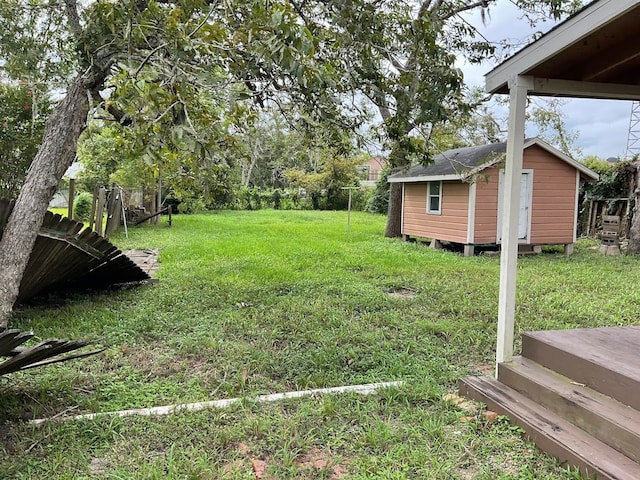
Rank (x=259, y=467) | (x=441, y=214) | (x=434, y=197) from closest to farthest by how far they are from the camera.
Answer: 1. (x=259, y=467)
2. (x=441, y=214)
3. (x=434, y=197)

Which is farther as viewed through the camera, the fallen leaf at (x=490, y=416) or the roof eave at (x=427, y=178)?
the roof eave at (x=427, y=178)

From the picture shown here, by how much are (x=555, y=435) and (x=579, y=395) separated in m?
0.29

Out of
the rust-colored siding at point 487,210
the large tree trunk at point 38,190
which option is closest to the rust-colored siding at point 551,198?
the rust-colored siding at point 487,210

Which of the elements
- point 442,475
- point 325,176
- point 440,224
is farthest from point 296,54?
point 325,176

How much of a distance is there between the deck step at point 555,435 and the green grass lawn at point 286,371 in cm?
8

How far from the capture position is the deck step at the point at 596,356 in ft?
7.27

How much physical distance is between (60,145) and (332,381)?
11.1 feet

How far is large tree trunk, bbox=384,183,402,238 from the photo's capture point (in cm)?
1236

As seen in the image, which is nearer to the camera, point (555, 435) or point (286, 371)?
point (555, 435)

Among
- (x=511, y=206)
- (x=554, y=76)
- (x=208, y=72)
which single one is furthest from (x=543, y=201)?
(x=208, y=72)

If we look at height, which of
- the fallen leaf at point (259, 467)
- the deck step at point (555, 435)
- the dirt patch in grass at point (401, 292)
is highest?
the dirt patch in grass at point (401, 292)

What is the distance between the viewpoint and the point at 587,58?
271 centimetres

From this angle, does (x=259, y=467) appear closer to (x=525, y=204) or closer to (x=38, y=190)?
(x=38, y=190)

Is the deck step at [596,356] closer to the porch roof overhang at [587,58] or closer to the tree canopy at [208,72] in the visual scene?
the porch roof overhang at [587,58]
